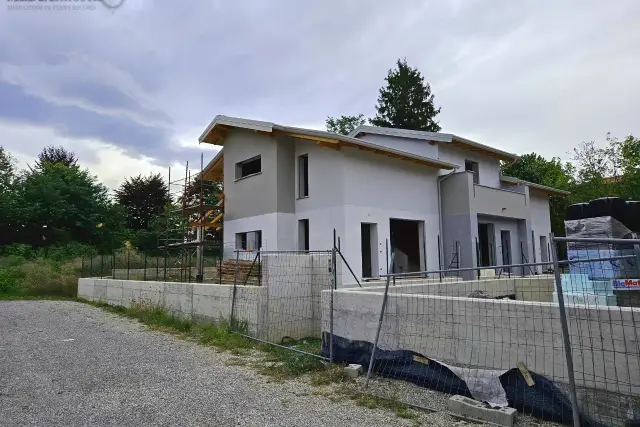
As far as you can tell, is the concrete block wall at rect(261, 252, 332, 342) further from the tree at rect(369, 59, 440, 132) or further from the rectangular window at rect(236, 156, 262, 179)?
the tree at rect(369, 59, 440, 132)

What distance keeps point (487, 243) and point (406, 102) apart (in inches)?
931

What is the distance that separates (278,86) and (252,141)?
2582 millimetres

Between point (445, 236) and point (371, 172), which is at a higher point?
point (371, 172)

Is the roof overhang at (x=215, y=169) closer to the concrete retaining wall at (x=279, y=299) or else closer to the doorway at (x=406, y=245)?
the doorway at (x=406, y=245)

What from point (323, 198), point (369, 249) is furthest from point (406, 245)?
point (323, 198)

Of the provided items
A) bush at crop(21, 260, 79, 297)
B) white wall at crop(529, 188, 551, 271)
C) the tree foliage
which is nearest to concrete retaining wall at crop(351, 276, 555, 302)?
white wall at crop(529, 188, 551, 271)

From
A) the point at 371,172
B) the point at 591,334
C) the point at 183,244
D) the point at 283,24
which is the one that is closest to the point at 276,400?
the point at 591,334

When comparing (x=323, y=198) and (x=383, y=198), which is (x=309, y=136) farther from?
(x=383, y=198)

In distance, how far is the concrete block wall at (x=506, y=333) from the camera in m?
3.99

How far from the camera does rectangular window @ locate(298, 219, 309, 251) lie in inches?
613

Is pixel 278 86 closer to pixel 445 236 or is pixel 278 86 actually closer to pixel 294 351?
pixel 445 236

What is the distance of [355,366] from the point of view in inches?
236

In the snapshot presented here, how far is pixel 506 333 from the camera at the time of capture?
4781 mm

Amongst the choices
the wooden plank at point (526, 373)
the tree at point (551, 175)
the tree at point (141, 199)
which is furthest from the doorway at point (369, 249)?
the tree at point (141, 199)
